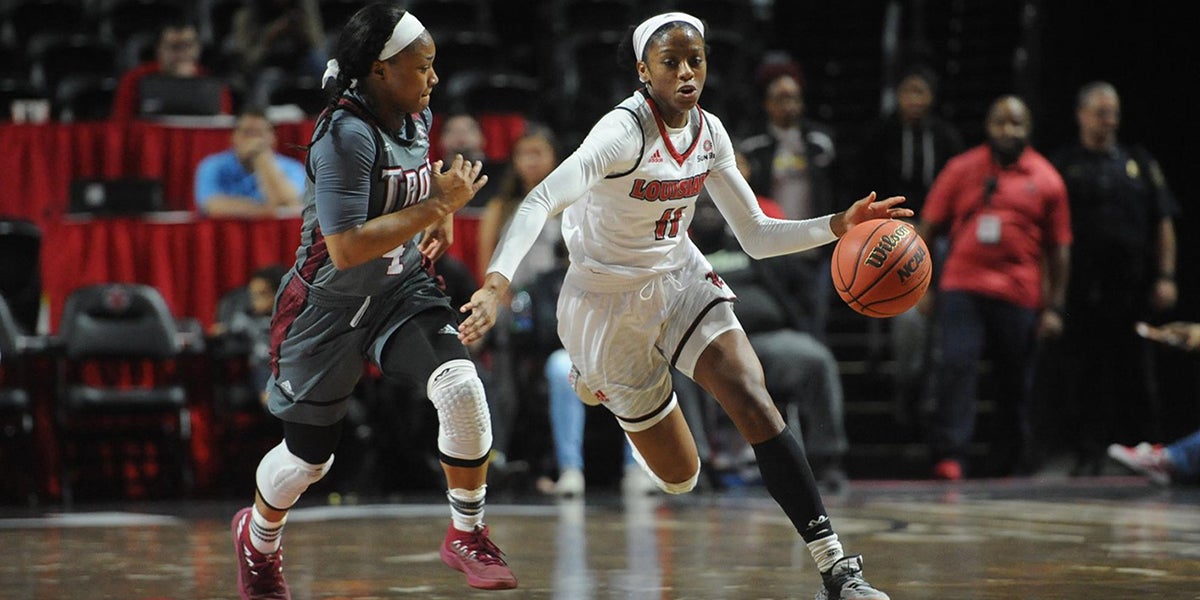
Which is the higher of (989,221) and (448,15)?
(448,15)

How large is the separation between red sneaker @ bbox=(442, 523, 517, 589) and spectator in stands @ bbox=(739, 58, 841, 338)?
5255mm

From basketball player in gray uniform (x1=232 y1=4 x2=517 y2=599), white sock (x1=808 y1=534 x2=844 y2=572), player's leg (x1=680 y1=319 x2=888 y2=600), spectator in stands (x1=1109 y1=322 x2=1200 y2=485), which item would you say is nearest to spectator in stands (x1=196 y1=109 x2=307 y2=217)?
basketball player in gray uniform (x1=232 y1=4 x2=517 y2=599)

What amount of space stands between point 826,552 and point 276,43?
27.2ft

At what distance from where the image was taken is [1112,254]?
402 inches

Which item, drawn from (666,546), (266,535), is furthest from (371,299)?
(666,546)

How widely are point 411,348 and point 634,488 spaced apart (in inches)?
187

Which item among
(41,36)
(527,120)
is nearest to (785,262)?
(527,120)

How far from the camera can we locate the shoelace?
495 cm

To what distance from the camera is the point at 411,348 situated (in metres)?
4.93

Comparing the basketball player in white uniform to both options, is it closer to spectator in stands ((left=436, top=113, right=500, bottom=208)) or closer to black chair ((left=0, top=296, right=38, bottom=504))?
spectator in stands ((left=436, top=113, right=500, bottom=208))

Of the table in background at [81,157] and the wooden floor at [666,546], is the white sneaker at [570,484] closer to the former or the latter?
the wooden floor at [666,546]

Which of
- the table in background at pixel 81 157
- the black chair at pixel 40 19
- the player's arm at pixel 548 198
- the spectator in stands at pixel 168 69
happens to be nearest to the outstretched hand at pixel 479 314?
the player's arm at pixel 548 198

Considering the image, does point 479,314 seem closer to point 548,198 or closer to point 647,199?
point 548,198

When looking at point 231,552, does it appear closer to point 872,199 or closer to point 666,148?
point 666,148
